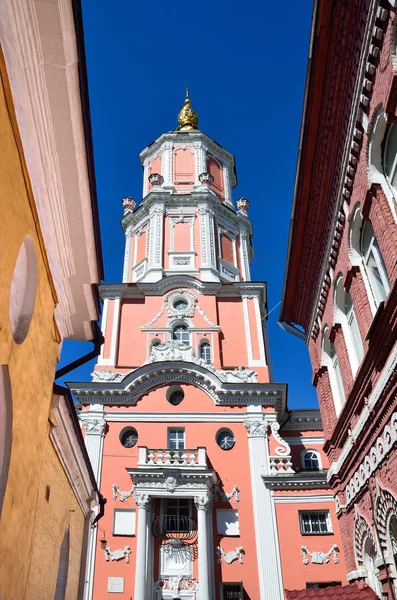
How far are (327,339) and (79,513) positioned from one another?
6959mm

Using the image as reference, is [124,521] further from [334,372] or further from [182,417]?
[334,372]

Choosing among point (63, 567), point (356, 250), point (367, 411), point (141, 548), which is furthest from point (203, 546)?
point (356, 250)

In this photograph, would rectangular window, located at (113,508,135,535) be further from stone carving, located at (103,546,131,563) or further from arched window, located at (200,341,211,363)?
arched window, located at (200,341,211,363)

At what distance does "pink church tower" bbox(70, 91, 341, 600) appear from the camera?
64.5 feet

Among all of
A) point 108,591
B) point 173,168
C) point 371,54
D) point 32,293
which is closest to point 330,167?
point 371,54

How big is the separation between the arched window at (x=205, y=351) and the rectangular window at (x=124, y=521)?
8.57 metres

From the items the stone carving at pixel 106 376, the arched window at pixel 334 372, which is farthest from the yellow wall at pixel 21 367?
the stone carving at pixel 106 376

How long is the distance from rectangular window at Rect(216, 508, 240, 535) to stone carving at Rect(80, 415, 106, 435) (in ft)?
21.0

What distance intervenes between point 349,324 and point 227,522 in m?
13.6

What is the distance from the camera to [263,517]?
67.6 ft

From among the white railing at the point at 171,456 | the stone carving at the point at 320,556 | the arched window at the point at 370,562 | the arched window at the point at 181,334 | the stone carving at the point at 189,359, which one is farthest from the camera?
the arched window at the point at 181,334

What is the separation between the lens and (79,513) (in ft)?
36.8

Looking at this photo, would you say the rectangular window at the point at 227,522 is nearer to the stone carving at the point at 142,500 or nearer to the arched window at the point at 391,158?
the stone carving at the point at 142,500

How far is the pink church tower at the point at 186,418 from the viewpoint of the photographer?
19656 mm
